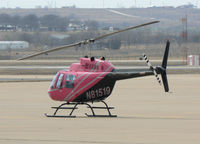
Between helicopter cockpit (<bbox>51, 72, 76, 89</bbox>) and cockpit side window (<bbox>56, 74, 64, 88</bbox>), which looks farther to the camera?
cockpit side window (<bbox>56, 74, 64, 88</bbox>)

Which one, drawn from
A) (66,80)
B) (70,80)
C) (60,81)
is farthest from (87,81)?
(60,81)

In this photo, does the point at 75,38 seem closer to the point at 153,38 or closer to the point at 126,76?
the point at 153,38

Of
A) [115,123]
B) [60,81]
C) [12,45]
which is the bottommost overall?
[12,45]

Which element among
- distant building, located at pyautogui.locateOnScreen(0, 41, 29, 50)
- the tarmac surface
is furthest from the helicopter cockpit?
distant building, located at pyautogui.locateOnScreen(0, 41, 29, 50)

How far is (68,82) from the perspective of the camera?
75.3ft

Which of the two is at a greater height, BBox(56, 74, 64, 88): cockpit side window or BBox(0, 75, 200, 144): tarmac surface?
BBox(56, 74, 64, 88): cockpit side window

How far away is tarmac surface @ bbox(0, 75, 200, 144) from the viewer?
17656 millimetres

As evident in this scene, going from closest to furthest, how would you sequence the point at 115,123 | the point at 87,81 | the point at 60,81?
the point at 115,123, the point at 87,81, the point at 60,81

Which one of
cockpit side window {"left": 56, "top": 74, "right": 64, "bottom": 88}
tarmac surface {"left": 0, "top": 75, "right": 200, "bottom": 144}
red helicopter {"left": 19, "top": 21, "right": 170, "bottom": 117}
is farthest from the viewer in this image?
cockpit side window {"left": 56, "top": 74, "right": 64, "bottom": 88}

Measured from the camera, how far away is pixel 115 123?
21.1 metres

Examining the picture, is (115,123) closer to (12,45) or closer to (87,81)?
(87,81)

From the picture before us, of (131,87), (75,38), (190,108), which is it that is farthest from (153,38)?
(190,108)

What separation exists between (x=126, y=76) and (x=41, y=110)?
18.0 ft

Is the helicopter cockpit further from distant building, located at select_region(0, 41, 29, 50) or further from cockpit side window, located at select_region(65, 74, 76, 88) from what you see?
distant building, located at select_region(0, 41, 29, 50)
